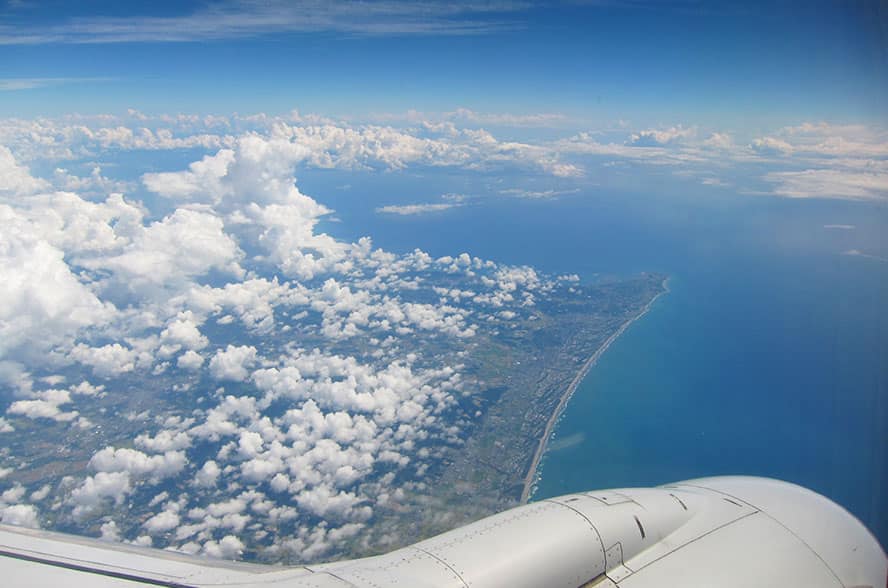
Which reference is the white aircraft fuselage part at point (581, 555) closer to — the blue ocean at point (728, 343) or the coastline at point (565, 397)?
the blue ocean at point (728, 343)

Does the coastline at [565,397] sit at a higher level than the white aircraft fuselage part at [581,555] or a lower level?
lower

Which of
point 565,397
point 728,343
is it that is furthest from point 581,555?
point 728,343

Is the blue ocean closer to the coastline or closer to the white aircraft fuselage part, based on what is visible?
the coastline

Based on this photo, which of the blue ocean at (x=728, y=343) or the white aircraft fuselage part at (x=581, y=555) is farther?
the blue ocean at (x=728, y=343)

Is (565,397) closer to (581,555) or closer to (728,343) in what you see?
(728,343)

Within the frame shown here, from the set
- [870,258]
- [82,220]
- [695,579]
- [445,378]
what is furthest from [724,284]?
[82,220]

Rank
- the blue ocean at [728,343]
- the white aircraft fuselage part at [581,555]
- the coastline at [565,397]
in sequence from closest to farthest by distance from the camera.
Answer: the white aircraft fuselage part at [581,555]
the blue ocean at [728,343]
the coastline at [565,397]

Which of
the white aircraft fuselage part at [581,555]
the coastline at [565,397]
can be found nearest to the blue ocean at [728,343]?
the coastline at [565,397]
